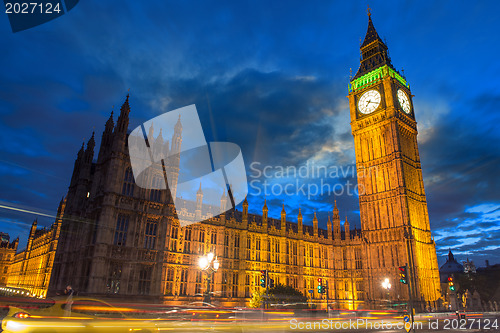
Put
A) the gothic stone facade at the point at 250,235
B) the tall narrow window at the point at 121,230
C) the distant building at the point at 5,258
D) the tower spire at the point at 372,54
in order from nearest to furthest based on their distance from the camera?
the tall narrow window at the point at 121,230 → the gothic stone facade at the point at 250,235 → the tower spire at the point at 372,54 → the distant building at the point at 5,258

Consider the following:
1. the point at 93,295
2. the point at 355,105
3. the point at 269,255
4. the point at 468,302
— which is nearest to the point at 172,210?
the point at 93,295

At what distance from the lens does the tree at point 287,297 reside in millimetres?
39419

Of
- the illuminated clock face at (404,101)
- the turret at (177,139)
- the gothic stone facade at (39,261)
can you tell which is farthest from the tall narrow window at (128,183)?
the illuminated clock face at (404,101)

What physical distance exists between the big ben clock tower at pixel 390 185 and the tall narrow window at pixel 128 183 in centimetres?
4475

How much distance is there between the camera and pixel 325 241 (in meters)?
67.2

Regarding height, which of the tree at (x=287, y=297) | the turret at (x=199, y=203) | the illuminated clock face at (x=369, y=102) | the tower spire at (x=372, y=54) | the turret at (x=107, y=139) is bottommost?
the tree at (x=287, y=297)

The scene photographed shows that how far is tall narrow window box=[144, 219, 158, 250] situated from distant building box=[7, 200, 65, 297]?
95.3 ft

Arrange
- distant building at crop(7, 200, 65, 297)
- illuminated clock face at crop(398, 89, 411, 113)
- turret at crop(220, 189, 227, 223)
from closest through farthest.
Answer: turret at crop(220, 189, 227, 223) < distant building at crop(7, 200, 65, 297) < illuminated clock face at crop(398, 89, 411, 113)

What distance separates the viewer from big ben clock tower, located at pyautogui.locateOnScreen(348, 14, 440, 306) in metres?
57.1

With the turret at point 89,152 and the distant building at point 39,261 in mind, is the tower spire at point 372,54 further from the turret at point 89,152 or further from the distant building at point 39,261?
the distant building at point 39,261

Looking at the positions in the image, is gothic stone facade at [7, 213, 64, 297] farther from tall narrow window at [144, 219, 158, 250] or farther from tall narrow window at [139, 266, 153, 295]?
tall narrow window at [139, 266, 153, 295]

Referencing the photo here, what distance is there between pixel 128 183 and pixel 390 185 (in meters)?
47.6

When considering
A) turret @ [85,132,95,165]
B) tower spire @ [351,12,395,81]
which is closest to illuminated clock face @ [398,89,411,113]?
tower spire @ [351,12,395,81]

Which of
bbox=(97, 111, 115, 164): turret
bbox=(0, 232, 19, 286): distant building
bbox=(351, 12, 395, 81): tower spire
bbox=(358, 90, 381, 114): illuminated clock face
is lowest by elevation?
bbox=(0, 232, 19, 286): distant building
